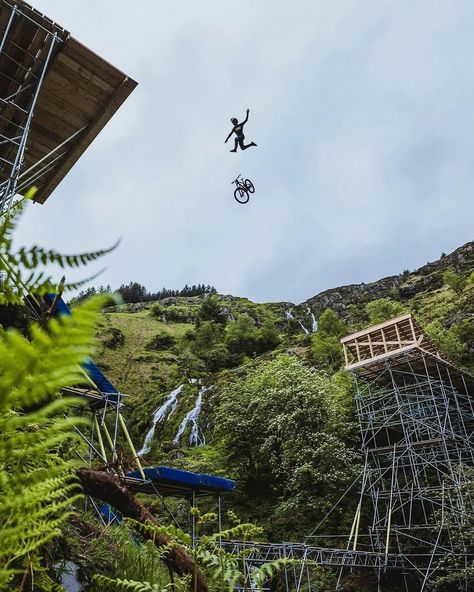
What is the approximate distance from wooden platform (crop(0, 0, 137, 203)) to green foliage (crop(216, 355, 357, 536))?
11401 mm

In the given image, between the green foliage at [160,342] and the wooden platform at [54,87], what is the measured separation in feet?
112

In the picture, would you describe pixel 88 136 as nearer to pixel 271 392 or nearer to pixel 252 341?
pixel 271 392

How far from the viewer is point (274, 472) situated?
15.5 metres

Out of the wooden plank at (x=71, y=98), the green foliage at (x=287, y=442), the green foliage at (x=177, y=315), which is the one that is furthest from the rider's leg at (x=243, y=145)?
the green foliage at (x=177, y=315)

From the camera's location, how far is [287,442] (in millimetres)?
15477

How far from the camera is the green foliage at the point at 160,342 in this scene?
41906 mm

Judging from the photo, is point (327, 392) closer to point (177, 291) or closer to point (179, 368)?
point (179, 368)

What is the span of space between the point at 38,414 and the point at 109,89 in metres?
8.04

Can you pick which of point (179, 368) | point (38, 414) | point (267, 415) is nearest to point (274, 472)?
point (267, 415)

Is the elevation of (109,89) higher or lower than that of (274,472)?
higher

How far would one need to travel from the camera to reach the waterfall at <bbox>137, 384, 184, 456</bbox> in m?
23.1

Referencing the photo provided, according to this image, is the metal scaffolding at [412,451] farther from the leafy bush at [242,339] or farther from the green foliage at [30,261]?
the leafy bush at [242,339]

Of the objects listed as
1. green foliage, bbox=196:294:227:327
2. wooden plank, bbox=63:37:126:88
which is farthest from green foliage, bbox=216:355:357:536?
green foliage, bbox=196:294:227:327

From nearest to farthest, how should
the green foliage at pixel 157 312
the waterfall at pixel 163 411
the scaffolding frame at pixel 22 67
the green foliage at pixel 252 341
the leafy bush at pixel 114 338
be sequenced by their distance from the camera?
the scaffolding frame at pixel 22 67
the waterfall at pixel 163 411
the green foliage at pixel 252 341
the leafy bush at pixel 114 338
the green foliage at pixel 157 312
